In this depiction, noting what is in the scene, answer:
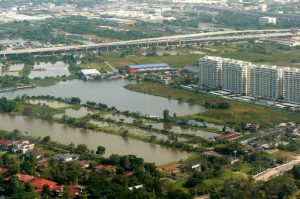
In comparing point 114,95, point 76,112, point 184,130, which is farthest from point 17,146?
point 114,95

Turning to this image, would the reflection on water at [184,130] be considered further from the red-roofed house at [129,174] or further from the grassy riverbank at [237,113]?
the red-roofed house at [129,174]

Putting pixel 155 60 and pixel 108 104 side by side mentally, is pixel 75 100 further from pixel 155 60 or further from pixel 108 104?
pixel 155 60

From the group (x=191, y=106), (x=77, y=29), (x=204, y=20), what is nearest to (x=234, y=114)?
(x=191, y=106)

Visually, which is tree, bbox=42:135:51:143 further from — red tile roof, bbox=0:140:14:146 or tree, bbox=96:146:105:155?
tree, bbox=96:146:105:155

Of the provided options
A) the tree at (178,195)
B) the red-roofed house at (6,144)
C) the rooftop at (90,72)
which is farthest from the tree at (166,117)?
the rooftop at (90,72)

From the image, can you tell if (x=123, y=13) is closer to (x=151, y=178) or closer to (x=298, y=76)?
(x=298, y=76)

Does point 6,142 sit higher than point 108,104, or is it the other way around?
point 6,142

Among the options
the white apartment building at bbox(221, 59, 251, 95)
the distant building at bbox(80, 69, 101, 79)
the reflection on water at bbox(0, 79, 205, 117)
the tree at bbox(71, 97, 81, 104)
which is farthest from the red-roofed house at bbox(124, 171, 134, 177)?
the distant building at bbox(80, 69, 101, 79)
